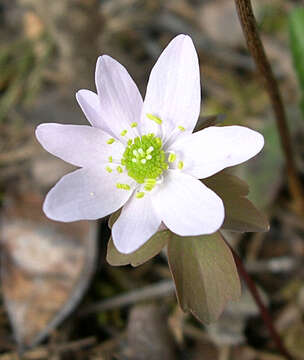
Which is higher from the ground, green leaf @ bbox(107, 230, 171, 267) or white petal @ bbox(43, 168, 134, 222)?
white petal @ bbox(43, 168, 134, 222)

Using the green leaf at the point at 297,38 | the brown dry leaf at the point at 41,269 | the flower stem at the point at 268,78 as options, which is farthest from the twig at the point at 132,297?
the green leaf at the point at 297,38

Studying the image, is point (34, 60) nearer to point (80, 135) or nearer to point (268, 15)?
point (268, 15)

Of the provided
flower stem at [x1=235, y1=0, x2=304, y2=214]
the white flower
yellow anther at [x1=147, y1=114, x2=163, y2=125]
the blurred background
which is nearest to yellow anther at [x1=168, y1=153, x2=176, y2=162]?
the white flower

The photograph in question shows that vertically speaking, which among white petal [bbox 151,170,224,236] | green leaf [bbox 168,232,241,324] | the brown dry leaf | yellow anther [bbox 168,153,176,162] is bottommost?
the brown dry leaf

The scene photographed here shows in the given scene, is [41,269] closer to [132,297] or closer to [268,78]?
[132,297]

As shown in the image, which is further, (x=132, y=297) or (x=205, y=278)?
(x=132, y=297)

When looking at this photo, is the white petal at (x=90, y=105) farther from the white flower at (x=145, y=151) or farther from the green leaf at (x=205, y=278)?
the green leaf at (x=205, y=278)

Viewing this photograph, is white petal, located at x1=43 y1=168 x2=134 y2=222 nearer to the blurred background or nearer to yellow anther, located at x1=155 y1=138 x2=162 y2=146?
yellow anther, located at x1=155 y1=138 x2=162 y2=146

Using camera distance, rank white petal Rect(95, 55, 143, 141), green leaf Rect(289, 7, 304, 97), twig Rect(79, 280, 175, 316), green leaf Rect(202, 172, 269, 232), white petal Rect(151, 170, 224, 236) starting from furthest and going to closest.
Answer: twig Rect(79, 280, 175, 316) < green leaf Rect(289, 7, 304, 97) < white petal Rect(95, 55, 143, 141) < green leaf Rect(202, 172, 269, 232) < white petal Rect(151, 170, 224, 236)

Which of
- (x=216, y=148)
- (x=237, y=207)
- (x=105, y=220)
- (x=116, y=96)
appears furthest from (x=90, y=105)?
(x=105, y=220)
